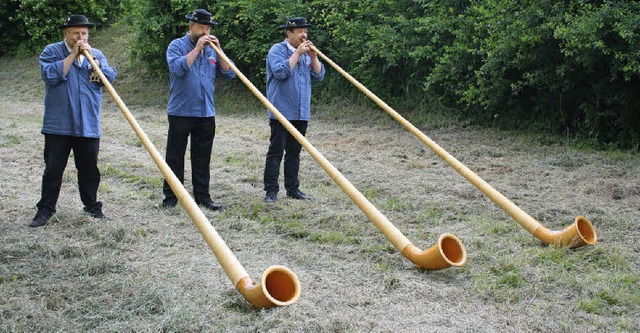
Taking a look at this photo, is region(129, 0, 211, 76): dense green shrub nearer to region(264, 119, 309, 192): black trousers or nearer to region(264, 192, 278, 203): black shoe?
region(264, 119, 309, 192): black trousers

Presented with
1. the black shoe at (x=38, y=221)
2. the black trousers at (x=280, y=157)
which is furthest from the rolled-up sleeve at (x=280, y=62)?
the black shoe at (x=38, y=221)

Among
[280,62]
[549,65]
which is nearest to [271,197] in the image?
[280,62]

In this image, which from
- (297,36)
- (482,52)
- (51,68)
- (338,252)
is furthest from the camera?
(482,52)

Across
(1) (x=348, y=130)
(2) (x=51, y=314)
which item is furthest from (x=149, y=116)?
(2) (x=51, y=314)

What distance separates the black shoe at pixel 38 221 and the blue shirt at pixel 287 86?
2258mm

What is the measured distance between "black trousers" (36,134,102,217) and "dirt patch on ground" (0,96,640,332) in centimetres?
18

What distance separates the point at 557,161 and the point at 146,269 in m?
5.65

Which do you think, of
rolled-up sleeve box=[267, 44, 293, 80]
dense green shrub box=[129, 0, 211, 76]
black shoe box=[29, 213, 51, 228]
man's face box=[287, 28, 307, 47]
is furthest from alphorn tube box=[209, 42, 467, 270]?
dense green shrub box=[129, 0, 211, 76]

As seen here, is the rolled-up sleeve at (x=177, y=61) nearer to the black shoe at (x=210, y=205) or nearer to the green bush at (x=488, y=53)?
the black shoe at (x=210, y=205)

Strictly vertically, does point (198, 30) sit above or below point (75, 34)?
above

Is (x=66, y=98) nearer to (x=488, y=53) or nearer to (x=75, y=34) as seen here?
(x=75, y=34)

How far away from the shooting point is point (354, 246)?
5062mm

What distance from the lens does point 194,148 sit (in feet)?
20.6

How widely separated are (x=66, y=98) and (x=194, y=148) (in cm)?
130
